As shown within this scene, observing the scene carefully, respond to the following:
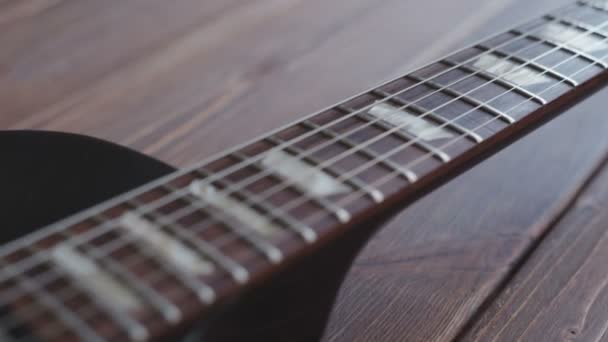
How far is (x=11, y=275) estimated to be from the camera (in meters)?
0.32

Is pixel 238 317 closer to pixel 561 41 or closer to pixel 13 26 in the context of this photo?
pixel 561 41

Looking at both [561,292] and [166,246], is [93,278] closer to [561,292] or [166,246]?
[166,246]

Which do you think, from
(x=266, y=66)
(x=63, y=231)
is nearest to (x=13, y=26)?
(x=266, y=66)

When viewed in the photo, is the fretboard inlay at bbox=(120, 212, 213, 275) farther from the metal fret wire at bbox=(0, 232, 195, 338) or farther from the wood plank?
the wood plank

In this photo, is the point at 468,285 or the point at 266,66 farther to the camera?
the point at 266,66

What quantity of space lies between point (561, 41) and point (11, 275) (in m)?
0.38

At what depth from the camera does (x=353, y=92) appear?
26.8 inches

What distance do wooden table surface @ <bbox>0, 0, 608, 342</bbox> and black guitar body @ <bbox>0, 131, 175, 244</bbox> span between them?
0.14 metres

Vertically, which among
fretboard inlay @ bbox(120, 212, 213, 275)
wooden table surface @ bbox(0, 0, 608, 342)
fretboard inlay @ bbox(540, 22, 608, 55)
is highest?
fretboard inlay @ bbox(120, 212, 213, 275)

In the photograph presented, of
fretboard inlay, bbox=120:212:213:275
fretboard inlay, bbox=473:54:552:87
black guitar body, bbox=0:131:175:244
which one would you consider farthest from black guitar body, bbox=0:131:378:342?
→ fretboard inlay, bbox=473:54:552:87

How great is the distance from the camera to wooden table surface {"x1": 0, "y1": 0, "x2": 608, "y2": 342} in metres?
0.49

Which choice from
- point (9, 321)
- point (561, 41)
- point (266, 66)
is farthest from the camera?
point (266, 66)

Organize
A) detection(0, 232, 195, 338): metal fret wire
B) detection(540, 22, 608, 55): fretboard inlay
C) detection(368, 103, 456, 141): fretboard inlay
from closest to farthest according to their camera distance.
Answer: detection(0, 232, 195, 338): metal fret wire
detection(368, 103, 456, 141): fretboard inlay
detection(540, 22, 608, 55): fretboard inlay

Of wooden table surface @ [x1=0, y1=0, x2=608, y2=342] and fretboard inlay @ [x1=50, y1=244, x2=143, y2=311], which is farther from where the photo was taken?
wooden table surface @ [x1=0, y1=0, x2=608, y2=342]
